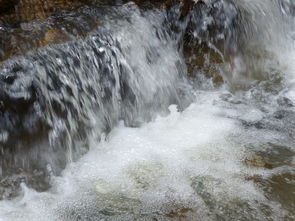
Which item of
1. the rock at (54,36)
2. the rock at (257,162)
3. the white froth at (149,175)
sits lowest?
the rock at (257,162)

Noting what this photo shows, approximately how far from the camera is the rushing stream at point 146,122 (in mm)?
3277

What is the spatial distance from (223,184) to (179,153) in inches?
21.2

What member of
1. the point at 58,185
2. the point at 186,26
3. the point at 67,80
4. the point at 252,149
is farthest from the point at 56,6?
the point at 252,149

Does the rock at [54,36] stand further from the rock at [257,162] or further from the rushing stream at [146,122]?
the rock at [257,162]

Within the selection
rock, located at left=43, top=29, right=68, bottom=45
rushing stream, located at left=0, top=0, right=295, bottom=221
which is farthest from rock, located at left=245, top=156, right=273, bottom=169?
rock, located at left=43, top=29, right=68, bottom=45

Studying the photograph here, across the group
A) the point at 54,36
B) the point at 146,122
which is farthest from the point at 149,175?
the point at 54,36

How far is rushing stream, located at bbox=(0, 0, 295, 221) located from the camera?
3277 millimetres

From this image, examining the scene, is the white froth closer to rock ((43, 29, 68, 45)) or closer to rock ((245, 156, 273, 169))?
rock ((245, 156, 273, 169))

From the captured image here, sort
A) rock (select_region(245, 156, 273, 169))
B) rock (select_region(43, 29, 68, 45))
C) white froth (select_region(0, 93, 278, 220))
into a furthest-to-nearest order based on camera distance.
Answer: rock (select_region(43, 29, 68, 45)) < rock (select_region(245, 156, 273, 169)) < white froth (select_region(0, 93, 278, 220))

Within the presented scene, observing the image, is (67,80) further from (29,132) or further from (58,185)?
(58,185)

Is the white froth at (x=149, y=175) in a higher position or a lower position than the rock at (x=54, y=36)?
lower

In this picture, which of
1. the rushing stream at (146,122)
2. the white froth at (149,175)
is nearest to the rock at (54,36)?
the rushing stream at (146,122)

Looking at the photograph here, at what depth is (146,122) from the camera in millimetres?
4371

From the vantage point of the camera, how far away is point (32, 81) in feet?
11.6
